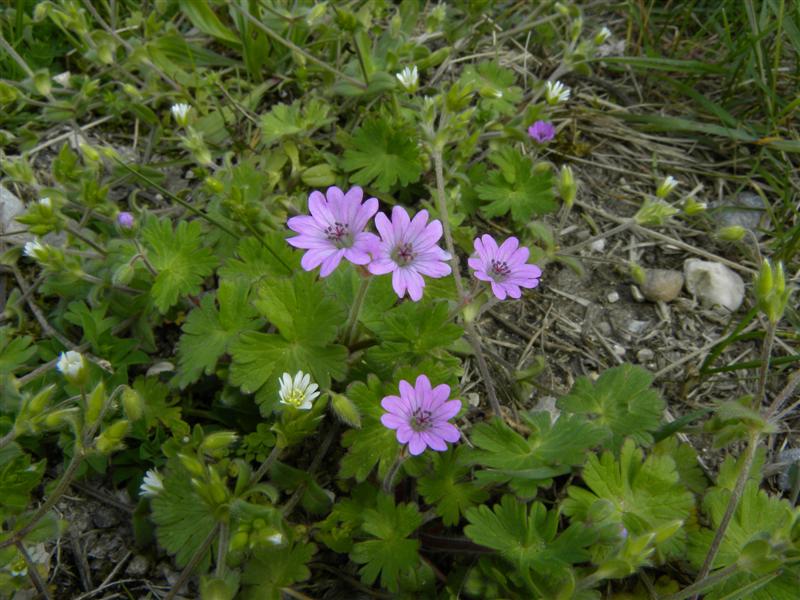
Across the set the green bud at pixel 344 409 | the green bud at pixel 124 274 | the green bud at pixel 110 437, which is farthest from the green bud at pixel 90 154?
the green bud at pixel 344 409

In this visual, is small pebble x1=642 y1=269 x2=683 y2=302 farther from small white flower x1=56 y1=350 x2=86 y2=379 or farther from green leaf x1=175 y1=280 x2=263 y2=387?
small white flower x1=56 y1=350 x2=86 y2=379

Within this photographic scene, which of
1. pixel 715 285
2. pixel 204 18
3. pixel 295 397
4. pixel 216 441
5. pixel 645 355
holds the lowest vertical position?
pixel 645 355

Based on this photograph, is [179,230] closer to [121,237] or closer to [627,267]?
[121,237]

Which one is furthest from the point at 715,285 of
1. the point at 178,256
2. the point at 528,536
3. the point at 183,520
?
the point at 183,520

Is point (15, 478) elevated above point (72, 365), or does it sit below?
below

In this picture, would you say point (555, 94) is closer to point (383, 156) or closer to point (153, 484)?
point (383, 156)

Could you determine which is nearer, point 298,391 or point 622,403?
point 298,391

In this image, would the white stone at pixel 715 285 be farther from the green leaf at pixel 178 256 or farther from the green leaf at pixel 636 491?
the green leaf at pixel 178 256

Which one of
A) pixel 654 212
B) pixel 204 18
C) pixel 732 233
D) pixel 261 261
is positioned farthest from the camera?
pixel 204 18
